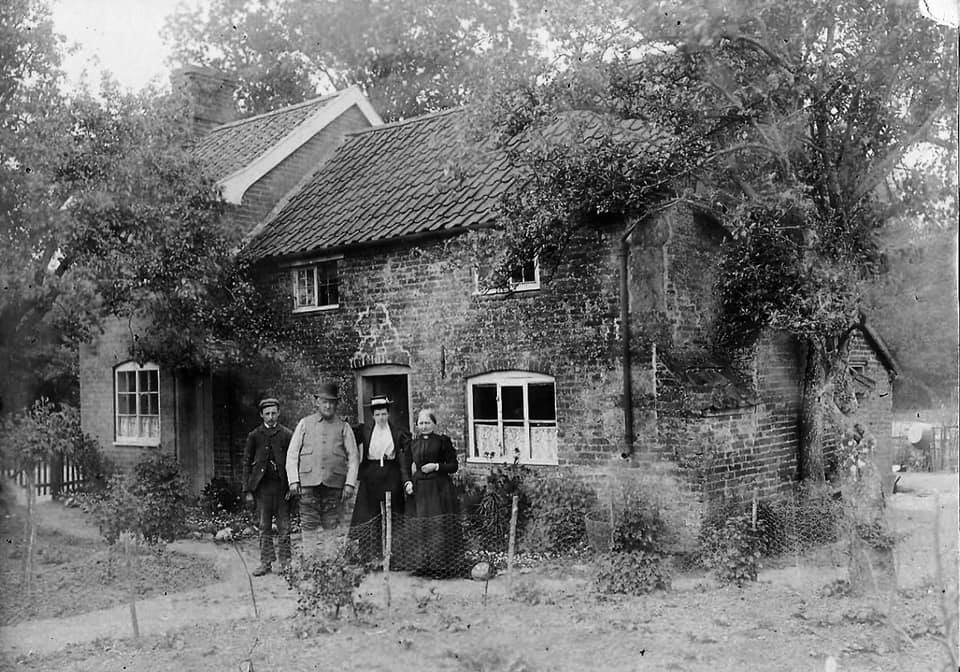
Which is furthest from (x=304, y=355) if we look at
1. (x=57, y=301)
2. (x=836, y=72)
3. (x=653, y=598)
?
(x=836, y=72)

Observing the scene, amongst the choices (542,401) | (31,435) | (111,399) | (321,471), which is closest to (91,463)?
(111,399)

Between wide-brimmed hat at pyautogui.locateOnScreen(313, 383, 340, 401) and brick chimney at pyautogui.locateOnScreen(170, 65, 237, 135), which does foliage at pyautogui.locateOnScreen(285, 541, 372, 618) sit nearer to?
wide-brimmed hat at pyautogui.locateOnScreen(313, 383, 340, 401)

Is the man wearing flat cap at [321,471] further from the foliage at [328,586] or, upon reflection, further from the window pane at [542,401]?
the window pane at [542,401]

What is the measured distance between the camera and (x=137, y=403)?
573 inches

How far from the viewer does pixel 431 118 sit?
51.2 ft

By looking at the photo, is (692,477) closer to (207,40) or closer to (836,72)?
(836,72)

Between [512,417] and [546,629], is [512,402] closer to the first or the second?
[512,417]

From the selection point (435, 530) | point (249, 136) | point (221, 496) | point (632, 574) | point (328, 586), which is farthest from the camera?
point (249, 136)

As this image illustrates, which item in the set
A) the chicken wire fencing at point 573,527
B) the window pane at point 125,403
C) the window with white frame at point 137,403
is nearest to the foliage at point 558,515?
the chicken wire fencing at point 573,527

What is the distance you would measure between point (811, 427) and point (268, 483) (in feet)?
22.9

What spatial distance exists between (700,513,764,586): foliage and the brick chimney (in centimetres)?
1042

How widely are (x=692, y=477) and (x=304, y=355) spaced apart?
5.86 m

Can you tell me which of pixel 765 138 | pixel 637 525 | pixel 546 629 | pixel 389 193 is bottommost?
pixel 546 629

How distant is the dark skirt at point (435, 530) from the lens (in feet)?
33.6
